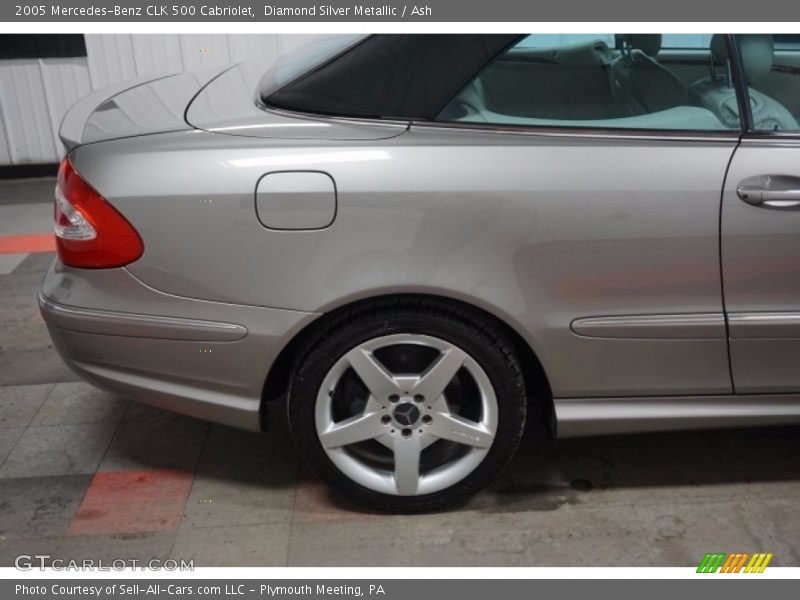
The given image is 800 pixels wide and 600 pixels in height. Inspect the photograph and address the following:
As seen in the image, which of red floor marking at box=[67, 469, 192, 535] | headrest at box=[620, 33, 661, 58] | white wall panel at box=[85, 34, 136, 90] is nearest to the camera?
headrest at box=[620, 33, 661, 58]

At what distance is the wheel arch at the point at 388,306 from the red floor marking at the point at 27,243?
2.78 metres

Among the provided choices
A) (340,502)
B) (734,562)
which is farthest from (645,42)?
(340,502)

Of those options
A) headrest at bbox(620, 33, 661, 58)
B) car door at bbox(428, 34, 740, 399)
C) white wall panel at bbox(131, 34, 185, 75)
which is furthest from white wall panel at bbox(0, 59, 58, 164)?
headrest at bbox(620, 33, 661, 58)

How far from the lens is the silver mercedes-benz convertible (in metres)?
2.23

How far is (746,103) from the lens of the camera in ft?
7.54

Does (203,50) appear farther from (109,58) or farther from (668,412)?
(668,412)

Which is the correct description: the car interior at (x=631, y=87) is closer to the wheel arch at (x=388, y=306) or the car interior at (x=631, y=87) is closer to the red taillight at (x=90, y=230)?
the wheel arch at (x=388, y=306)

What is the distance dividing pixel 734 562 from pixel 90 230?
1945 mm

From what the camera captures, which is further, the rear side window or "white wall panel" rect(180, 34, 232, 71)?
"white wall panel" rect(180, 34, 232, 71)

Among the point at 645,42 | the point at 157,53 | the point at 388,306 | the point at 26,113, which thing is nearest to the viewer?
the point at 388,306

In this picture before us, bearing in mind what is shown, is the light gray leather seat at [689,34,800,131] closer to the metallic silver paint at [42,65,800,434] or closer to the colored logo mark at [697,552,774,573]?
the metallic silver paint at [42,65,800,434]

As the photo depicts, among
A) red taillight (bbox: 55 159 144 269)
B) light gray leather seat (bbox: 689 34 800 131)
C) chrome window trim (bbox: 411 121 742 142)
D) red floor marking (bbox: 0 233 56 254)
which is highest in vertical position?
light gray leather seat (bbox: 689 34 800 131)

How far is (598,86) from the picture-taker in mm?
2361

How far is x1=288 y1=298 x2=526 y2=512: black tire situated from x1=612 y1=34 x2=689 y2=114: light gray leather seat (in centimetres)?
73
